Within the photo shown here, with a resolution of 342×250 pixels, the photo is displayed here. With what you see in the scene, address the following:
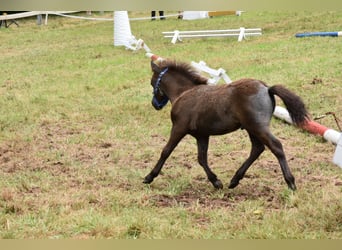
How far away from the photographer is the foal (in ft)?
13.3

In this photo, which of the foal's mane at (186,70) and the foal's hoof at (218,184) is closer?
the foal's hoof at (218,184)

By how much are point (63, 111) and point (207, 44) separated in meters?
7.94

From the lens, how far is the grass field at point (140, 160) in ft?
11.1

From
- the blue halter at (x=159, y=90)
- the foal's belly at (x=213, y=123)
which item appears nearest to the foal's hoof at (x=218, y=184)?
the foal's belly at (x=213, y=123)

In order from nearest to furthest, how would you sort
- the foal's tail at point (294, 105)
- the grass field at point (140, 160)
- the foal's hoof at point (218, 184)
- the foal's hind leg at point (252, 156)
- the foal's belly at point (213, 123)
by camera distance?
1. the grass field at point (140, 160)
2. the foal's tail at point (294, 105)
3. the foal's belly at point (213, 123)
4. the foal's hind leg at point (252, 156)
5. the foal's hoof at point (218, 184)

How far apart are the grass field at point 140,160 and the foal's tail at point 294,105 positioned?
59cm

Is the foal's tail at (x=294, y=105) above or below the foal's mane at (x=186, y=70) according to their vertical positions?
below

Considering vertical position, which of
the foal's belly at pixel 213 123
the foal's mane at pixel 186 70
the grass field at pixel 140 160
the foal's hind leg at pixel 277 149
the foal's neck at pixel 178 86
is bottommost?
the grass field at pixel 140 160

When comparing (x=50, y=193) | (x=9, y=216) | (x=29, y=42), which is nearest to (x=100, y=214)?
(x=9, y=216)

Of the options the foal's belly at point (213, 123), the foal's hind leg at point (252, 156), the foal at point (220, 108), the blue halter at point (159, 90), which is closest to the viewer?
the foal at point (220, 108)

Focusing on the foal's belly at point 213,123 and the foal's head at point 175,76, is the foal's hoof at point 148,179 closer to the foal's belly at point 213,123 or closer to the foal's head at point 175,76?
the foal's belly at point 213,123

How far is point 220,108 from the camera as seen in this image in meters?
4.34

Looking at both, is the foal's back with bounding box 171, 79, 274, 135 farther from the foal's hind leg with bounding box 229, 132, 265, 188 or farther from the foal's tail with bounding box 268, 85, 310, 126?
the foal's hind leg with bounding box 229, 132, 265, 188
